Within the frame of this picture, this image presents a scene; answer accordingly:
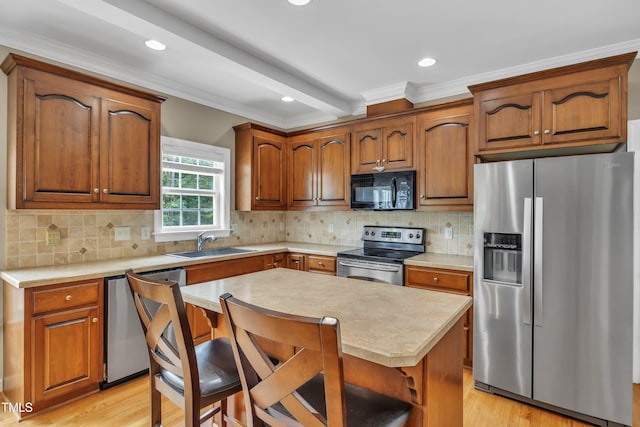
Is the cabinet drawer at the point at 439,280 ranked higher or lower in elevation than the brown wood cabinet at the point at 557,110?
lower

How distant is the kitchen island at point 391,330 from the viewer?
3.61 ft

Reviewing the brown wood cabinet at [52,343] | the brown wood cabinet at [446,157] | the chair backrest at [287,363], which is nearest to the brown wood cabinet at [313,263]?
the brown wood cabinet at [446,157]

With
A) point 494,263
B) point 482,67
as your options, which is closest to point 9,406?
point 494,263

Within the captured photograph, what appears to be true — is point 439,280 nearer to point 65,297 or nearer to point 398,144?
point 398,144

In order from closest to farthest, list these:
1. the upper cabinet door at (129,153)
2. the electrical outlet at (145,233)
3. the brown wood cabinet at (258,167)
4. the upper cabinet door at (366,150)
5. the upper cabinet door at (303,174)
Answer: the upper cabinet door at (129,153), the electrical outlet at (145,233), the upper cabinet door at (366,150), the brown wood cabinet at (258,167), the upper cabinet door at (303,174)

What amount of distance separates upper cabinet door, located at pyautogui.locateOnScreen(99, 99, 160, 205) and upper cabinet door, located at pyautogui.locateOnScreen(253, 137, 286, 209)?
122cm

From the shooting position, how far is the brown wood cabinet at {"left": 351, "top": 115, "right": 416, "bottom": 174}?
3375mm

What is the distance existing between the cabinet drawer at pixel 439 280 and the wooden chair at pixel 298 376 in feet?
5.89

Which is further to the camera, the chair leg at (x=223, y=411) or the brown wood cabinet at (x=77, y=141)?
the brown wood cabinet at (x=77, y=141)

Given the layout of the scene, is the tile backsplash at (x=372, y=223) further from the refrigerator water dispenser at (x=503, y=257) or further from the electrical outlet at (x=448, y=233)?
the refrigerator water dispenser at (x=503, y=257)

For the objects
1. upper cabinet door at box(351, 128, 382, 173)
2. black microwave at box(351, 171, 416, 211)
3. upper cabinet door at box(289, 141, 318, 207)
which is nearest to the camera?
black microwave at box(351, 171, 416, 211)

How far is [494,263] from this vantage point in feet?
8.31

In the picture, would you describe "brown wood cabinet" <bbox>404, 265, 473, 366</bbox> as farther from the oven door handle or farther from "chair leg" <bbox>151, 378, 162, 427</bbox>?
"chair leg" <bbox>151, 378, 162, 427</bbox>

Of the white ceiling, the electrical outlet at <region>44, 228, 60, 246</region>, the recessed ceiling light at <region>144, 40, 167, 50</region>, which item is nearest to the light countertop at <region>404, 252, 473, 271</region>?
the white ceiling
